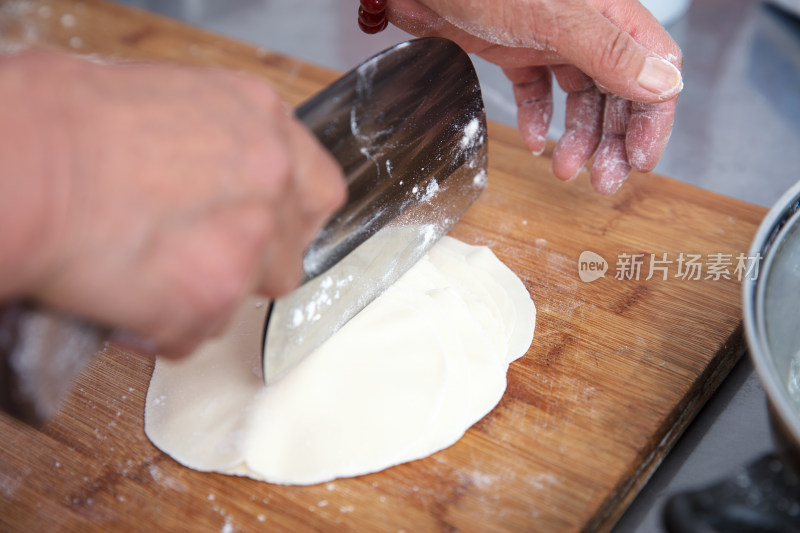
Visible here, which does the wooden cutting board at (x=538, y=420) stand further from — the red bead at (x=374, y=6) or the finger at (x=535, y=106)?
the red bead at (x=374, y=6)

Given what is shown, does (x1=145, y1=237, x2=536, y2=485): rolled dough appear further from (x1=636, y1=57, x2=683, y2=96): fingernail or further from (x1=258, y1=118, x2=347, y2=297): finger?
(x1=636, y1=57, x2=683, y2=96): fingernail

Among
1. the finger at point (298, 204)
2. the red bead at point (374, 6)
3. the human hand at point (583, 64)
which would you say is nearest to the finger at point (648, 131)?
the human hand at point (583, 64)

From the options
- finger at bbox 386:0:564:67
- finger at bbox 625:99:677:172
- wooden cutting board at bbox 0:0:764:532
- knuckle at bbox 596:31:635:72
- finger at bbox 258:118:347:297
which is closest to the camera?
finger at bbox 258:118:347:297

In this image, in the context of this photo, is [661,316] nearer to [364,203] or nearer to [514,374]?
[514,374]

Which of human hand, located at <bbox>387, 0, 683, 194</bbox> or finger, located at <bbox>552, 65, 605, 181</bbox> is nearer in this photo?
human hand, located at <bbox>387, 0, 683, 194</bbox>

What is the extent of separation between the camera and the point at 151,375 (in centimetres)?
86

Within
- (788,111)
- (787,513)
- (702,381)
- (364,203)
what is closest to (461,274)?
(364,203)

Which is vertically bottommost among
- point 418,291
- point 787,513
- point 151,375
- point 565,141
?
point 151,375

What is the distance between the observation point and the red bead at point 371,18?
3.68ft

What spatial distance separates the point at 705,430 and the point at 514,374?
0.25m

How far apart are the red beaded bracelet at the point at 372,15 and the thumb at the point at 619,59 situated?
1.07ft

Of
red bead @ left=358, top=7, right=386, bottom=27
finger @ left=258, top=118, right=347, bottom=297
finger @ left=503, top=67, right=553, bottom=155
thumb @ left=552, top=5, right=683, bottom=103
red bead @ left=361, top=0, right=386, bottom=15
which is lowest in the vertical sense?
finger @ left=503, top=67, right=553, bottom=155

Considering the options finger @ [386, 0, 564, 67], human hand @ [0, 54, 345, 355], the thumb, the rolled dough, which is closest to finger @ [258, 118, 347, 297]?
human hand @ [0, 54, 345, 355]

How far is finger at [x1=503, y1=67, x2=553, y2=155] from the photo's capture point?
117cm
